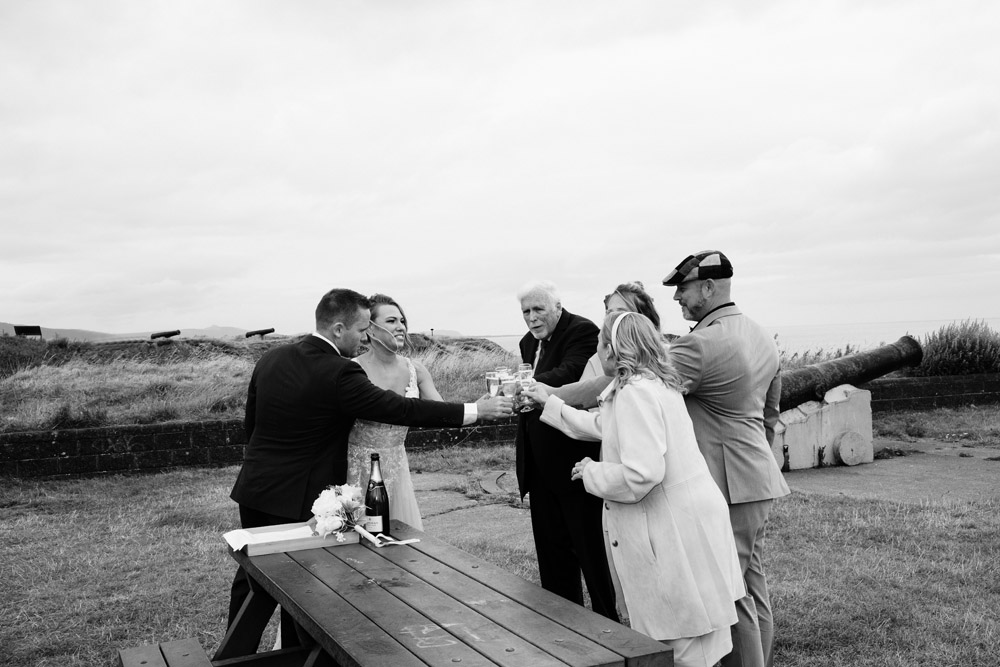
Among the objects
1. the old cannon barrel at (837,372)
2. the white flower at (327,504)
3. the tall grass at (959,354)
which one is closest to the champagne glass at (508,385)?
the white flower at (327,504)

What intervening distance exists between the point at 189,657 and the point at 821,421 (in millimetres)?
8313

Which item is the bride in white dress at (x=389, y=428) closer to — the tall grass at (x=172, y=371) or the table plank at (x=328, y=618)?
the table plank at (x=328, y=618)

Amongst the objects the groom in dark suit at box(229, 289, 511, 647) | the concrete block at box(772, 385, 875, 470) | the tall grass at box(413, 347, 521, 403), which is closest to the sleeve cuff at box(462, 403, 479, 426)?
the groom in dark suit at box(229, 289, 511, 647)

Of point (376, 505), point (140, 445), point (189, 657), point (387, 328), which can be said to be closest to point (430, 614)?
point (376, 505)

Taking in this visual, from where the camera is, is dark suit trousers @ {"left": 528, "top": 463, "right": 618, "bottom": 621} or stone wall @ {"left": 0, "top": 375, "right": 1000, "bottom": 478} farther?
stone wall @ {"left": 0, "top": 375, "right": 1000, "bottom": 478}

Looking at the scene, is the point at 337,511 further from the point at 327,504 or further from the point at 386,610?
the point at 386,610

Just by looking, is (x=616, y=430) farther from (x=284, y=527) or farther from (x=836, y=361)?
(x=836, y=361)

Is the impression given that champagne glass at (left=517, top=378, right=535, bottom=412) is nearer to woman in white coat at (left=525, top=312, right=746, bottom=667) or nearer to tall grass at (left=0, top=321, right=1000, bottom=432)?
woman in white coat at (left=525, top=312, right=746, bottom=667)

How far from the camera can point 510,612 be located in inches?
117

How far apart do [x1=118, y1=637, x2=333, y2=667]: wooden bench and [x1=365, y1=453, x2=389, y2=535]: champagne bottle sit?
1.87 ft

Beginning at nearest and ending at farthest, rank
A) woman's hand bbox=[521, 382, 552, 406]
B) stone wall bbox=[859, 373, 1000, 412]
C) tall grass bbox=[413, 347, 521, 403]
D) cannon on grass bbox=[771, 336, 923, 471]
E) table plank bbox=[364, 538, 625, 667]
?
table plank bbox=[364, 538, 625, 667] → woman's hand bbox=[521, 382, 552, 406] → cannon on grass bbox=[771, 336, 923, 471] → tall grass bbox=[413, 347, 521, 403] → stone wall bbox=[859, 373, 1000, 412]

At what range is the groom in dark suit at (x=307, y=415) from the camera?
4391 millimetres

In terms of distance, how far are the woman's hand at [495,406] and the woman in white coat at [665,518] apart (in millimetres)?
1245

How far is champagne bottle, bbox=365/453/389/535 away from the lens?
13.5ft
